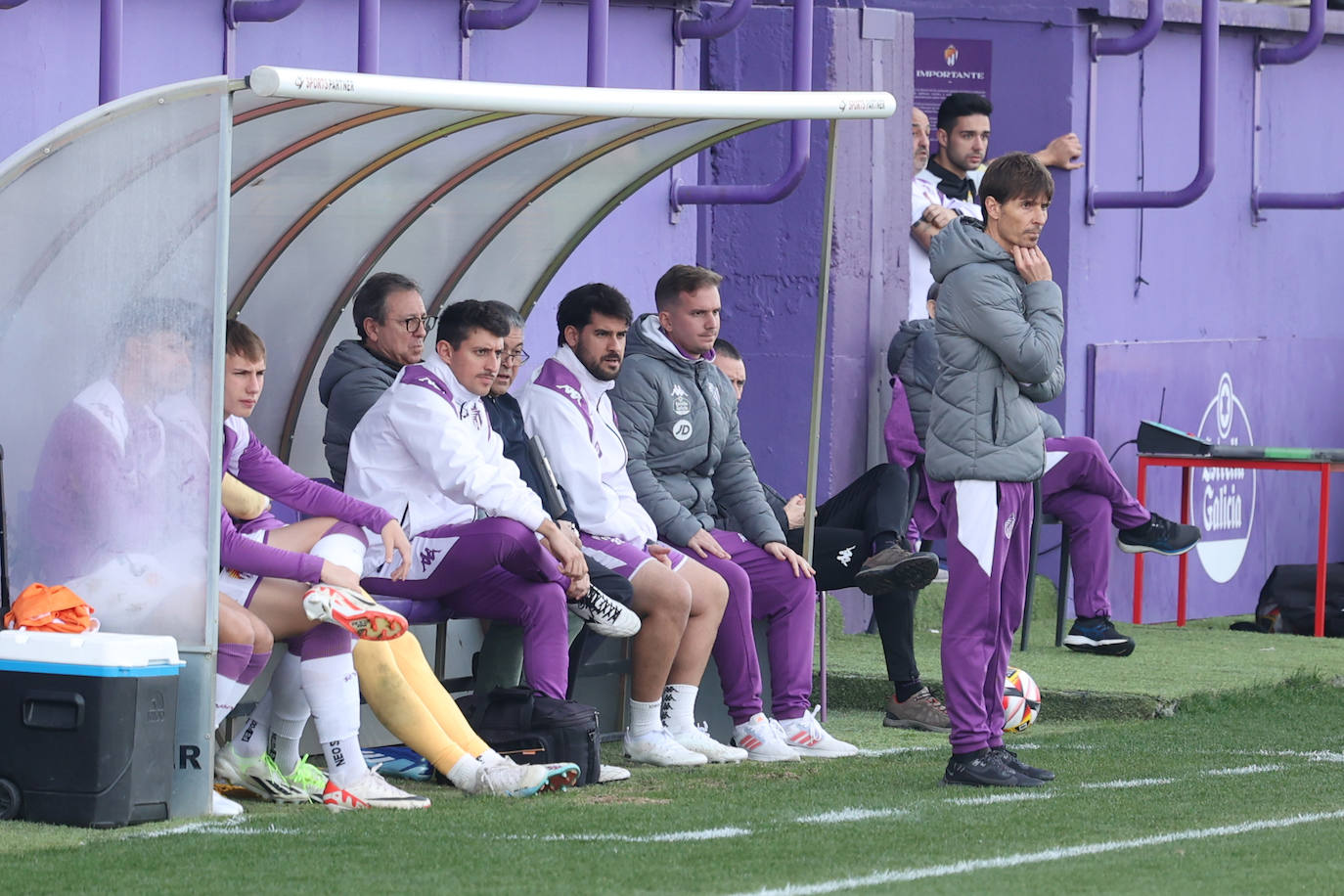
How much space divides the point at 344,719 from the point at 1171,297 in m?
7.52

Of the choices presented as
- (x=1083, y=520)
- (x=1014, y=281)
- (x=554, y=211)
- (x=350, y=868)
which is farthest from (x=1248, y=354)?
(x=350, y=868)

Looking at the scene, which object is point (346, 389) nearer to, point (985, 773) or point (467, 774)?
point (467, 774)

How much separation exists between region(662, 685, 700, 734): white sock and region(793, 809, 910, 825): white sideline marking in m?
1.39

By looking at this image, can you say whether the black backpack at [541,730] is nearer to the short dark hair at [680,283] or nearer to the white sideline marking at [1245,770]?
the short dark hair at [680,283]

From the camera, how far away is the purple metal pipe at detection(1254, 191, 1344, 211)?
13602mm

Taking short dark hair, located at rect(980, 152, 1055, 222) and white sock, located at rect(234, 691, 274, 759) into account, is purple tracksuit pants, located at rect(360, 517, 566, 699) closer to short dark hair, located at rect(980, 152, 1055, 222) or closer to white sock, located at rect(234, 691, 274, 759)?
white sock, located at rect(234, 691, 274, 759)

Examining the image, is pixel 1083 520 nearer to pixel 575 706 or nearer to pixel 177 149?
pixel 575 706

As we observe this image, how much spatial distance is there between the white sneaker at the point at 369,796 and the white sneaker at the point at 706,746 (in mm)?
1345

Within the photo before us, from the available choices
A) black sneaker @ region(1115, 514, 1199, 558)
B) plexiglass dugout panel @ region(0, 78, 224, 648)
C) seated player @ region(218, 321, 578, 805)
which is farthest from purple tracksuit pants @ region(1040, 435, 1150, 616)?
plexiglass dugout panel @ region(0, 78, 224, 648)

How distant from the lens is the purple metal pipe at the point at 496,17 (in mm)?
9656

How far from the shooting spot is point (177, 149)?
21.7 ft

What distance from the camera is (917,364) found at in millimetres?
10758

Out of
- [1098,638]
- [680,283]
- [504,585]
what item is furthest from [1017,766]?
[1098,638]

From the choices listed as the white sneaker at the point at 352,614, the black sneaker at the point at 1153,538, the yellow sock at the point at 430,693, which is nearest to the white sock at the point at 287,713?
the yellow sock at the point at 430,693
